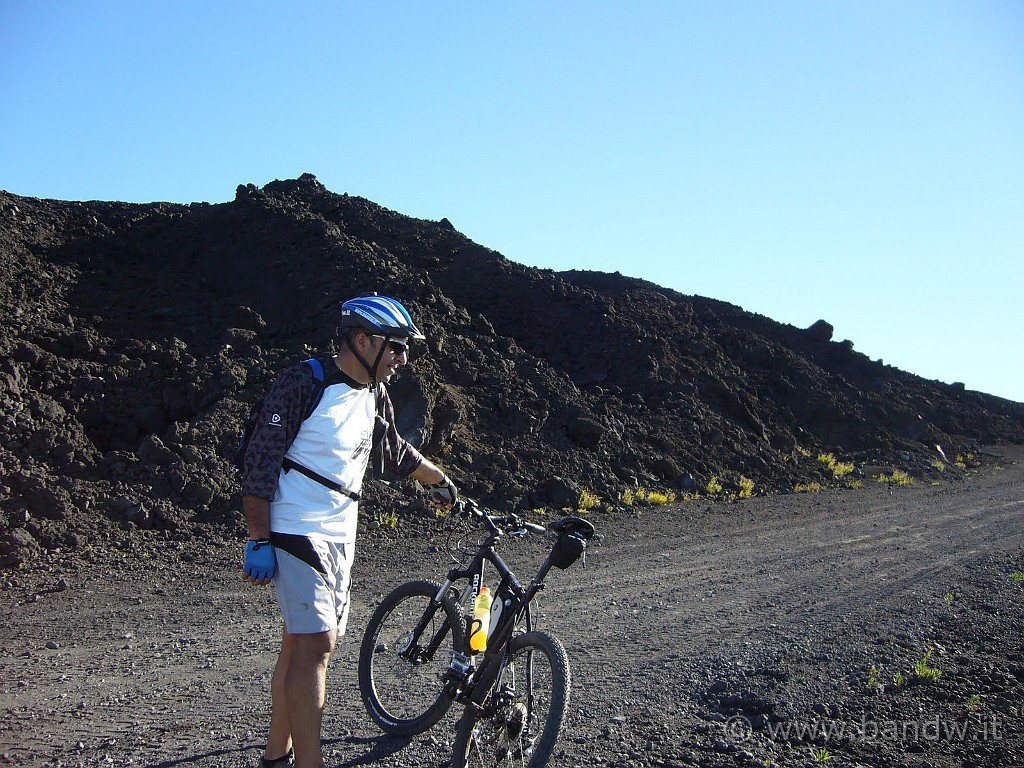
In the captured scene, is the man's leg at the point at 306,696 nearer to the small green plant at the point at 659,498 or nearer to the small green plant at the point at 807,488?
the small green plant at the point at 659,498

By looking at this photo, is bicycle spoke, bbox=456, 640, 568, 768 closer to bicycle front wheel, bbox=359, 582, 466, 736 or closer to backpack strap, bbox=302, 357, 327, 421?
bicycle front wheel, bbox=359, 582, 466, 736

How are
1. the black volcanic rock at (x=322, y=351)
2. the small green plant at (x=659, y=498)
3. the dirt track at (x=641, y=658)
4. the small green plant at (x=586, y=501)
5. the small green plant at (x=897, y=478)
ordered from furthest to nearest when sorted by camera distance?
the small green plant at (x=897, y=478) → the small green plant at (x=659, y=498) → the small green plant at (x=586, y=501) → the black volcanic rock at (x=322, y=351) → the dirt track at (x=641, y=658)

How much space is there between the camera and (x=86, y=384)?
36.6 ft

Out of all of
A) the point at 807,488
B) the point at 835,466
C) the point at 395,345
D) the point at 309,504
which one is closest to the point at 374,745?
the point at 309,504

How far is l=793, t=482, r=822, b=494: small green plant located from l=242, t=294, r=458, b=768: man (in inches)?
620

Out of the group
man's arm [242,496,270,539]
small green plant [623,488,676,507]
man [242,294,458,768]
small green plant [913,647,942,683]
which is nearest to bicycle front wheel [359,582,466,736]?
man [242,294,458,768]

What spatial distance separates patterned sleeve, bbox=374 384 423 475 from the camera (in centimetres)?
410

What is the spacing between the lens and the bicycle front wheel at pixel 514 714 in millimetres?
3848

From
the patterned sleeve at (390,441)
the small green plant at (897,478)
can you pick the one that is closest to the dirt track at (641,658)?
the patterned sleeve at (390,441)

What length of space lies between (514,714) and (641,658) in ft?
7.64

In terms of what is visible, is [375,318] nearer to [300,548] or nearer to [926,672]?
[300,548]

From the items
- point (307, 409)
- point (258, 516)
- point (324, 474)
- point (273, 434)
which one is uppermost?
point (307, 409)

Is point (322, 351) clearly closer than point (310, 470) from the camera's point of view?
No

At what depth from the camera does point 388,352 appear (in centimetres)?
382
